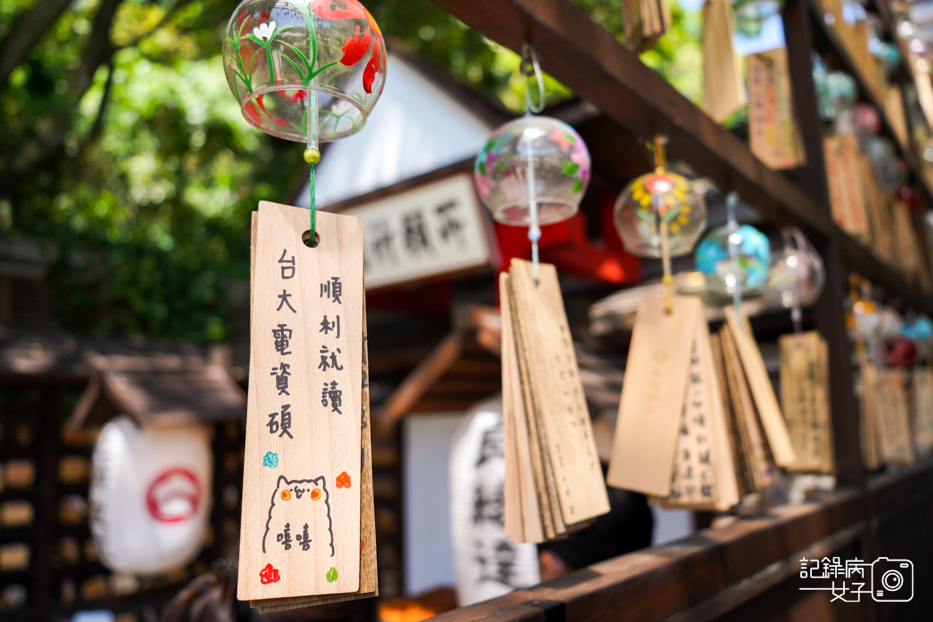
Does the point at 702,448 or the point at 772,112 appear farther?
the point at 772,112

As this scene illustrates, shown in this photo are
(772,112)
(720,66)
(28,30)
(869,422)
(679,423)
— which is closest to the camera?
(679,423)

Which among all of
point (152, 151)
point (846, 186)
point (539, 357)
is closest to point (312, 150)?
point (539, 357)

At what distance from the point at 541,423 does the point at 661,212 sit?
2.35 ft

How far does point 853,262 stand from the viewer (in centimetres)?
289

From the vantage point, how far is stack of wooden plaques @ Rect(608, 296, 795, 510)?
4.33 feet

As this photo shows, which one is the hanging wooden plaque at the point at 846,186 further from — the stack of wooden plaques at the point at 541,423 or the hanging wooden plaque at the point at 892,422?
the stack of wooden plaques at the point at 541,423

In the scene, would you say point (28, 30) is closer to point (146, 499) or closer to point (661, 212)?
point (146, 499)

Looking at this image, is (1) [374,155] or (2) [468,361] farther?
(1) [374,155]

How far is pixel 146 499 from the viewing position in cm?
383

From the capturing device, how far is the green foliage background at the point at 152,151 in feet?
24.4

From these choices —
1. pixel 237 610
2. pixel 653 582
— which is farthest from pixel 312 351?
pixel 237 610

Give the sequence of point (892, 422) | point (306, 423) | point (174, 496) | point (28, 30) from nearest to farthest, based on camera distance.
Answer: point (306, 423)
point (892, 422)
point (174, 496)
point (28, 30)

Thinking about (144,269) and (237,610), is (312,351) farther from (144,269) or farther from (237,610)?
(144,269)

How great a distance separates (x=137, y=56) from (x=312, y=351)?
9242mm
